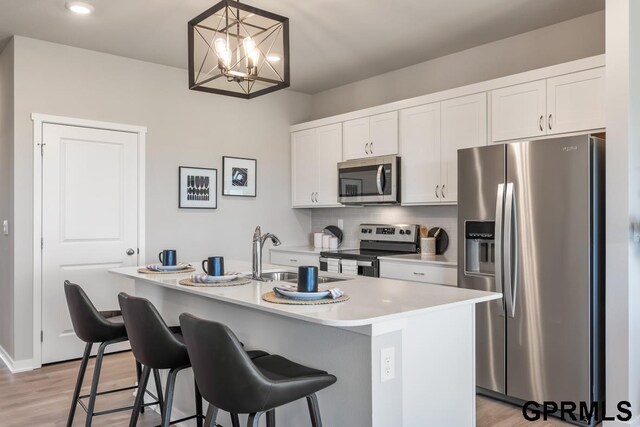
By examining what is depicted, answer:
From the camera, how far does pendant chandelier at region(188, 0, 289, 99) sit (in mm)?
2467

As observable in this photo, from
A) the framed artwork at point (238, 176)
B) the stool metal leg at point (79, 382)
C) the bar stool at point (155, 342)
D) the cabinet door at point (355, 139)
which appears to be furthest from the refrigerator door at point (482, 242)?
the framed artwork at point (238, 176)

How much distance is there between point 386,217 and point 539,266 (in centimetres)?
213

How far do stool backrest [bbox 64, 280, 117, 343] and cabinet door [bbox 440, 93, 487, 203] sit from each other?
2.66m

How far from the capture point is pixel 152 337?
6.79 ft

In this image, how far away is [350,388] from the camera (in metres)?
1.87

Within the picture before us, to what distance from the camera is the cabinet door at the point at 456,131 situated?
12.5 ft

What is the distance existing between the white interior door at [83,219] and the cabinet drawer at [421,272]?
2.24 meters

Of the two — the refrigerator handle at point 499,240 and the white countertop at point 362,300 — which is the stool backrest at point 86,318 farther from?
the refrigerator handle at point 499,240

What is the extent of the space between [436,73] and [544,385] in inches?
109

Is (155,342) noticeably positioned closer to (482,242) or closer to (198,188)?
(482,242)

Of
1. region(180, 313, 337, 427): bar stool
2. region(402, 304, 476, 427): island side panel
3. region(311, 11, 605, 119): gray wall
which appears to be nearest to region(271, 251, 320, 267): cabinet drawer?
region(311, 11, 605, 119): gray wall

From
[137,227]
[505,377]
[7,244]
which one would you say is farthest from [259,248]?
[7,244]

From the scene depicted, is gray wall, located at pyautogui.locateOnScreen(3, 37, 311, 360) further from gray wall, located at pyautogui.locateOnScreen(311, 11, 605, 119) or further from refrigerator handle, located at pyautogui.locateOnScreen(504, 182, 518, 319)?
refrigerator handle, located at pyautogui.locateOnScreen(504, 182, 518, 319)

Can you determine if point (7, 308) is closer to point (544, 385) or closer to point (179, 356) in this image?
point (179, 356)
